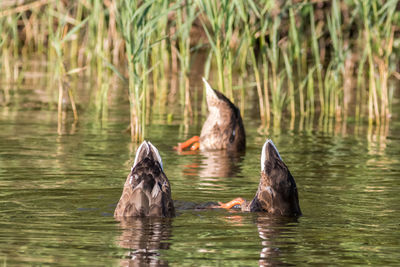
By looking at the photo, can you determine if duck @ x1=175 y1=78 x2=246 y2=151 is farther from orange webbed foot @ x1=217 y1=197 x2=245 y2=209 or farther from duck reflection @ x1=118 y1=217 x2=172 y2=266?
duck reflection @ x1=118 y1=217 x2=172 y2=266

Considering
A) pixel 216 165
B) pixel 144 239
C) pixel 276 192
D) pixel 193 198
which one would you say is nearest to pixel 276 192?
pixel 276 192

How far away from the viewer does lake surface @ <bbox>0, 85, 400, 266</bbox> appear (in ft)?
18.3

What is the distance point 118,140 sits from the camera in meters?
10.7

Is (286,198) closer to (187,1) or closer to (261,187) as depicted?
(261,187)

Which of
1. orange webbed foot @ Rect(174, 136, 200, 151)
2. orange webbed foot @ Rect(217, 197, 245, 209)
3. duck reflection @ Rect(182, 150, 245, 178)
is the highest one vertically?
orange webbed foot @ Rect(174, 136, 200, 151)

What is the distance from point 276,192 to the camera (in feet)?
22.2

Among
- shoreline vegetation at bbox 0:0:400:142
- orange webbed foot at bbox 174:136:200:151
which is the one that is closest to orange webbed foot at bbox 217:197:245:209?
shoreline vegetation at bbox 0:0:400:142

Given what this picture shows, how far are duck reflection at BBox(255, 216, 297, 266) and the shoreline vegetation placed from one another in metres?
3.27

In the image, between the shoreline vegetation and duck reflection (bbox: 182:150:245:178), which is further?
the shoreline vegetation

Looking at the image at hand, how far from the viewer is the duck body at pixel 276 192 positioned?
6750mm

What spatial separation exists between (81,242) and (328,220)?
1928mm

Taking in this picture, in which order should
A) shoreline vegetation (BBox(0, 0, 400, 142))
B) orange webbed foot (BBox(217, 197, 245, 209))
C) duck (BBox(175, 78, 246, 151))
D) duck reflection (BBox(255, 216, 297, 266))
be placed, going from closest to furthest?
duck reflection (BBox(255, 216, 297, 266))
orange webbed foot (BBox(217, 197, 245, 209))
shoreline vegetation (BBox(0, 0, 400, 142))
duck (BBox(175, 78, 246, 151))

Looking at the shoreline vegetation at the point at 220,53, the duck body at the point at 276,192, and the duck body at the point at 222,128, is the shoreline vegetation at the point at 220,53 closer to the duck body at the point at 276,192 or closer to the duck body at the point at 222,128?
the duck body at the point at 222,128

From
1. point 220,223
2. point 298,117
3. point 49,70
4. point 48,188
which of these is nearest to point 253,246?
point 220,223
